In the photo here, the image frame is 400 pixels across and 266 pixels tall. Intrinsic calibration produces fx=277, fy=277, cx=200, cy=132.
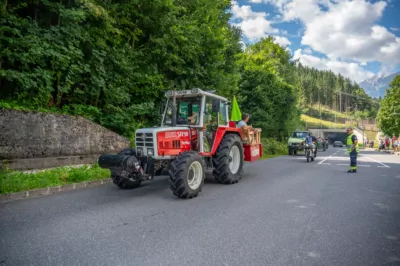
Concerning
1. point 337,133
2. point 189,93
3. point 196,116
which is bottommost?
point 196,116

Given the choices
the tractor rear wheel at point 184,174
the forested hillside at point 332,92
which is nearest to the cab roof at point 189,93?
the tractor rear wheel at point 184,174

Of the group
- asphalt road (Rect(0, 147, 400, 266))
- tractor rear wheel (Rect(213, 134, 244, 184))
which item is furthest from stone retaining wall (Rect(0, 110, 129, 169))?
tractor rear wheel (Rect(213, 134, 244, 184))

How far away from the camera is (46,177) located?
25.1 feet

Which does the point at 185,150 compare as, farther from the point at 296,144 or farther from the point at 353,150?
the point at 296,144

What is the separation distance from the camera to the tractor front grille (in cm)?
692

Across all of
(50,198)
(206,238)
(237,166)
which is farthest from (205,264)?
(237,166)

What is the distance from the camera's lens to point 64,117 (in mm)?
9039

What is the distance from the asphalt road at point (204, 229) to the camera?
11.0 feet

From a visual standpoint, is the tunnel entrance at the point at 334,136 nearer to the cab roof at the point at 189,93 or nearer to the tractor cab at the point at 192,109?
the tractor cab at the point at 192,109

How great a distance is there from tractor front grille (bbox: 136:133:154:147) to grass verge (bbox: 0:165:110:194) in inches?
93.2

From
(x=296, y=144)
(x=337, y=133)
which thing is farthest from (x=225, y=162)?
(x=337, y=133)

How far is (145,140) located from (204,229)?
133 inches

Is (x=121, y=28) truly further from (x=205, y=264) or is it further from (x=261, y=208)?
(x=205, y=264)

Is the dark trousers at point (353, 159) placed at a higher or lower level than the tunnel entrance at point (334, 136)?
lower
